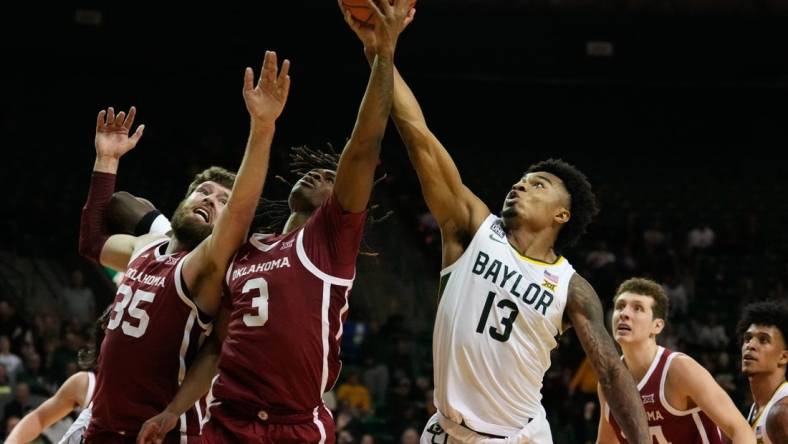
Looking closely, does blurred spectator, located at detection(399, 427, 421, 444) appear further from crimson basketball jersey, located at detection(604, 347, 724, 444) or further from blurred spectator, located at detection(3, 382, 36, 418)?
crimson basketball jersey, located at detection(604, 347, 724, 444)

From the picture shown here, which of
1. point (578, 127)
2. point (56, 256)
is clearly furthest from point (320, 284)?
point (578, 127)

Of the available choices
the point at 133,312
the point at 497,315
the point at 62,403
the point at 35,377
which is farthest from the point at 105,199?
the point at 35,377

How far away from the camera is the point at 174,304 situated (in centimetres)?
439

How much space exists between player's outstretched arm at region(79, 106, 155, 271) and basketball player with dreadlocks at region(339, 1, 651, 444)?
1.55 m

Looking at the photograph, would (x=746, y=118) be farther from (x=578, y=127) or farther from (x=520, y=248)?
(x=520, y=248)

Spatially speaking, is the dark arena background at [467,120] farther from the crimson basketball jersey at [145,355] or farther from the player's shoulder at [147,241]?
the crimson basketball jersey at [145,355]

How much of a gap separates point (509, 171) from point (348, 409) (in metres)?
8.97

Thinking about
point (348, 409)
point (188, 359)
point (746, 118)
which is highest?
point (746, 118)

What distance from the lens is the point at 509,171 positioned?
797 inches

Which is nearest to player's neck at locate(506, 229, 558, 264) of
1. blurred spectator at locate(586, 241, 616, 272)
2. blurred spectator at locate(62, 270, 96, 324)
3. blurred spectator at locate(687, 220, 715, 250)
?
blurred spectator at locate(62, 270, 96, 324)

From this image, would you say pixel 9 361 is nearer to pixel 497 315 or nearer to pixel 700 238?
pixel 497 315

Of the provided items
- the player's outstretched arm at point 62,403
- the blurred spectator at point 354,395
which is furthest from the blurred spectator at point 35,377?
the player's outstretched arm at point 62,403

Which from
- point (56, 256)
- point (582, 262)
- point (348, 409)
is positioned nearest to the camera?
point (348, 409)

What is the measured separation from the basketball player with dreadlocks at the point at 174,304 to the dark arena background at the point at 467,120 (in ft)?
33.5
